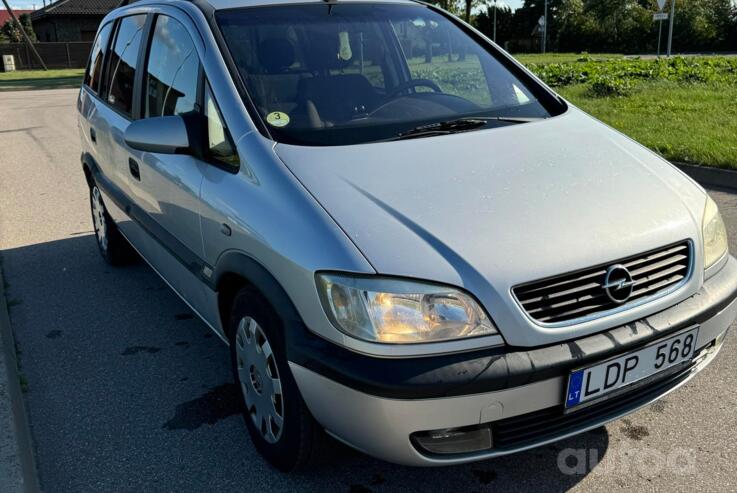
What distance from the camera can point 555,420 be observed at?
218 centimetres

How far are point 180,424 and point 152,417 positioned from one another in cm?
15

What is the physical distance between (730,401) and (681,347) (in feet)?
2.85

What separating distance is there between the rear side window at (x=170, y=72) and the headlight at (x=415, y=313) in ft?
4.61

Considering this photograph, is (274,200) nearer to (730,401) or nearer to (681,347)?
(681,347)

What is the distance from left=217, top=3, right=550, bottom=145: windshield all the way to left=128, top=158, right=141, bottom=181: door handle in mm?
983

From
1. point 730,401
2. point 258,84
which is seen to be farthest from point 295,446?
point 730,401

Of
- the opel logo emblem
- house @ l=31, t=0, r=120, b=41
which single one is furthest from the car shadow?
house @ l=31, t=0, r=120, b=41

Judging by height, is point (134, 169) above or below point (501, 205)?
below

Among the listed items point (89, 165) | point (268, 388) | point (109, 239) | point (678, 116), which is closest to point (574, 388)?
point (268, 388)

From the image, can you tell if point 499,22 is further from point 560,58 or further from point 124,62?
point 124,62

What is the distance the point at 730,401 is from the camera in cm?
298

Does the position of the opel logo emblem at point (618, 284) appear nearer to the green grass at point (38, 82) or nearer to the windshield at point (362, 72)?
the windshield at point (362, 72)

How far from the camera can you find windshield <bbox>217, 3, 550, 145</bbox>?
2846 millimetres

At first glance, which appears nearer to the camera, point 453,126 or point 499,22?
point 453,126
